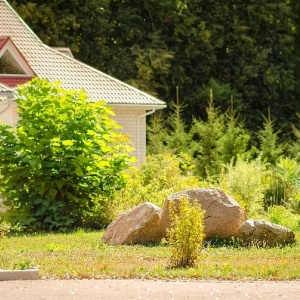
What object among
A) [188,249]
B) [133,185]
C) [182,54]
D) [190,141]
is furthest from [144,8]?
[188,249]

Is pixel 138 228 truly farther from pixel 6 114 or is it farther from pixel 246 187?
pixel 6 114

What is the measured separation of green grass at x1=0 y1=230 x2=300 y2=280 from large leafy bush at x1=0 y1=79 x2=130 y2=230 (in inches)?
95.1

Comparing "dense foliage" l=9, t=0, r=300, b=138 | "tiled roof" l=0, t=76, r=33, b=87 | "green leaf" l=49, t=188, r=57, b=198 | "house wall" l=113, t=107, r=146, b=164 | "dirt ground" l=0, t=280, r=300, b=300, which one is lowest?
"dirt ground" l=0, t=280, r=300, b=300

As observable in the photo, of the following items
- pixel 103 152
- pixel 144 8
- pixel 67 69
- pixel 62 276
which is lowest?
pixel 62 276

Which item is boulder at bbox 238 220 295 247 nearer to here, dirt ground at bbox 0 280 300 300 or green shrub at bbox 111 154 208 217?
dirt ground at bbox 0 280 300 300

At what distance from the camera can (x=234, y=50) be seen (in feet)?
148

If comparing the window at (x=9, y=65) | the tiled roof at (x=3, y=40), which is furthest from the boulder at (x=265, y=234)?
the window at (x=9, y=65)

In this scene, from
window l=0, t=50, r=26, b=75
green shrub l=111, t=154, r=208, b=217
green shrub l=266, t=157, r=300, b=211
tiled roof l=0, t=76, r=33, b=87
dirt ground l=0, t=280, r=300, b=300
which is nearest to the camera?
dirt ground l=0, t=280, r=300, b=300

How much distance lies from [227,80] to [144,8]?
513 centimetres

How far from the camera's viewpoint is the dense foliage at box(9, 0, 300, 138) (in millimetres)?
41416

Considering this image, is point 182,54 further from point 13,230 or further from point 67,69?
point 13,230

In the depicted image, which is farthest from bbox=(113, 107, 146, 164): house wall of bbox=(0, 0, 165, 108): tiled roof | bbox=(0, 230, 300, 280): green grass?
bbox=(0, 230, 300, 280): green grass

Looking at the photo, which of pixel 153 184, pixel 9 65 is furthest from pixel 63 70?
pixel 153 184

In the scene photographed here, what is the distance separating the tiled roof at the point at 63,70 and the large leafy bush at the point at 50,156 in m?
9.53
